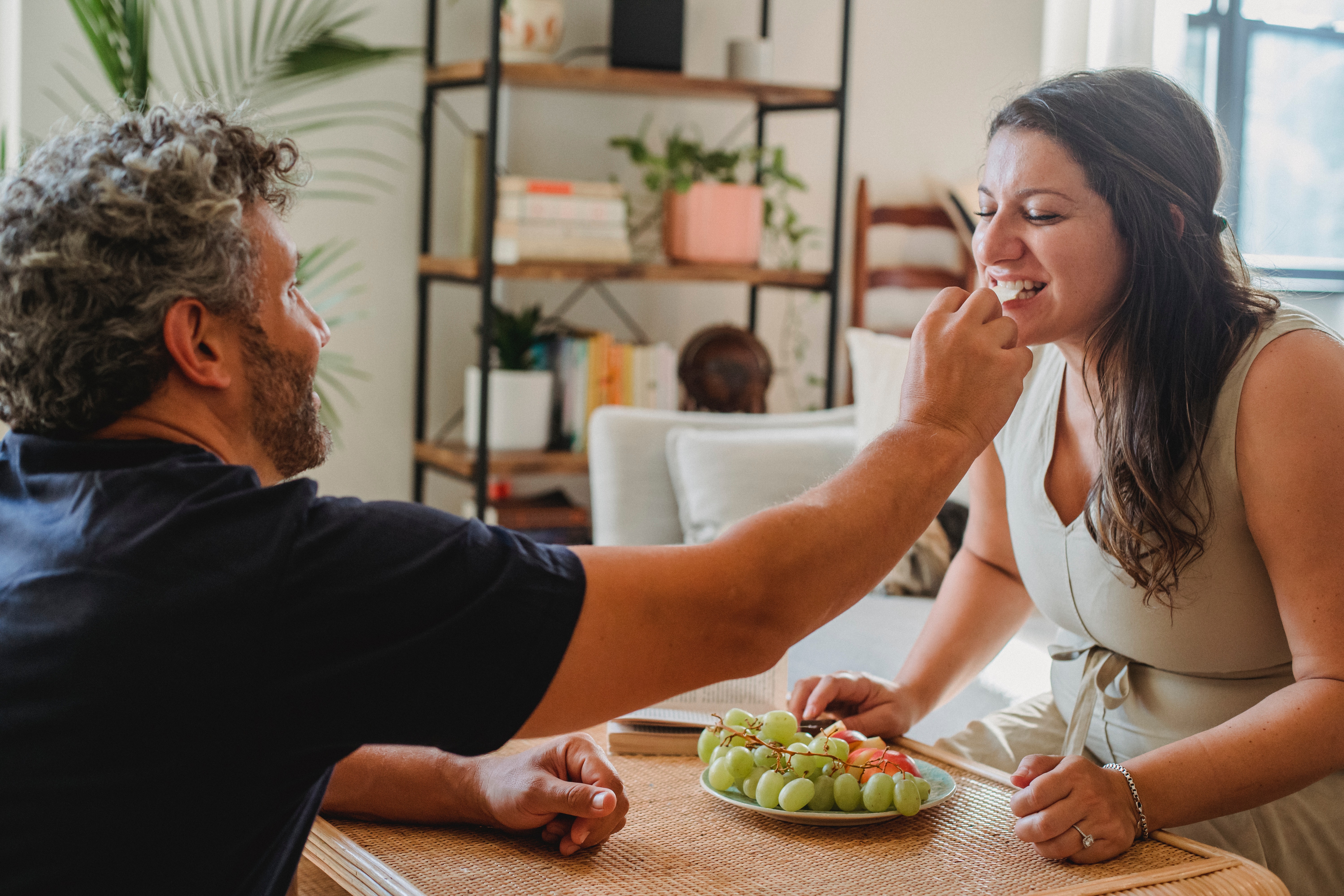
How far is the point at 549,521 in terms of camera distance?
10.6 ft

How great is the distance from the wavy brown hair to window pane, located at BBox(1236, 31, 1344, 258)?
3.70 meters

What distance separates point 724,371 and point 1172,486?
7.34ft

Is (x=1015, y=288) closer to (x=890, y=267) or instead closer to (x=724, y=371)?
(x=724, y=371)

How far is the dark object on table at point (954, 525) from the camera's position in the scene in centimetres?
262

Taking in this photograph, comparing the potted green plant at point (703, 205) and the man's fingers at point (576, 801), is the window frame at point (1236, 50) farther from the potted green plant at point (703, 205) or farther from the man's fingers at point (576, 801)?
the man's fingers at point (576, 801)

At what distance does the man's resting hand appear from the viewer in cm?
101

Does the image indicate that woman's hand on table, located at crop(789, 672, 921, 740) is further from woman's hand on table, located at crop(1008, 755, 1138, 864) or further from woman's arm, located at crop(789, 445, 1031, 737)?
woman's hand on table, located at crop(1008, 755, 1138, 864)

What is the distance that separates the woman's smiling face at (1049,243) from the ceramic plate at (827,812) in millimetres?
479

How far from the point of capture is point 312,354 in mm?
876

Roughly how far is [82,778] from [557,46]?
2.85m

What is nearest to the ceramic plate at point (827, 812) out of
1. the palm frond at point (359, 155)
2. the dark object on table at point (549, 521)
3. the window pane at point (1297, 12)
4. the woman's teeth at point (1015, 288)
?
the woman's teeth at point (1015, 288)

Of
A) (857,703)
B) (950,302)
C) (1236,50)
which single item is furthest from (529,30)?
(1236,50)

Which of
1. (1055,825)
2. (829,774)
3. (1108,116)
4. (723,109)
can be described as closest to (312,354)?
(829,774)

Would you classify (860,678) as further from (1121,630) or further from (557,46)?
(557,46)
